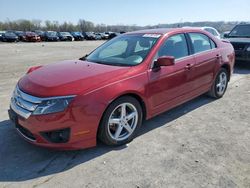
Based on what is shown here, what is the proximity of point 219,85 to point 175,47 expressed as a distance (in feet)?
6.08

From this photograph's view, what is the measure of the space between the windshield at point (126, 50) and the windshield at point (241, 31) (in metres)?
7.60

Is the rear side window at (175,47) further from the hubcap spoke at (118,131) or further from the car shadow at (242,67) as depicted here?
the car shadow at (242,67)

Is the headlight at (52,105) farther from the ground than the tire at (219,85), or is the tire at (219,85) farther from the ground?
the headlight at (52,105)

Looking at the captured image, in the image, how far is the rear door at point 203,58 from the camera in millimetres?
4969

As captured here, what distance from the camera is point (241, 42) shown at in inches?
376

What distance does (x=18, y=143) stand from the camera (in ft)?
12.6

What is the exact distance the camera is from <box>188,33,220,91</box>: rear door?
16.3 feet

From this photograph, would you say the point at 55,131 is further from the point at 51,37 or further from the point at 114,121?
the point at 51,37

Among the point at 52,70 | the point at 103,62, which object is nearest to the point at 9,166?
the point at 52,70

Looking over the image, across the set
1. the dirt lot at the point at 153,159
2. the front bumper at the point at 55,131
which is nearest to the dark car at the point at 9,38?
the dirt lot at the point at 153,159

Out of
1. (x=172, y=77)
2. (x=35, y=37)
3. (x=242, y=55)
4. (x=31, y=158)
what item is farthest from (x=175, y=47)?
(x=35, y=37)

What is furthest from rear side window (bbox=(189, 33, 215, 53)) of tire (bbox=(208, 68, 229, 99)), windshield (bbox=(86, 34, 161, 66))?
windshield (bbox=(86, 34, 161, 66))

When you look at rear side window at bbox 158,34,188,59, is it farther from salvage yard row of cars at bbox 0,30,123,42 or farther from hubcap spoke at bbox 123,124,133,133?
salvage yard row of cars at bbox 0,30,123,42

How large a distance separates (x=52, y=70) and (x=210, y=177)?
2671mm
